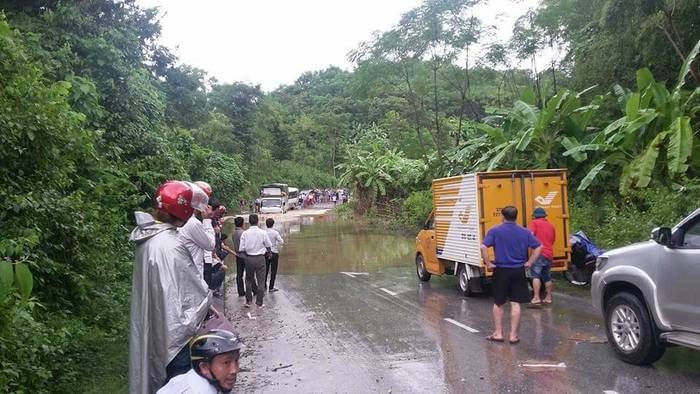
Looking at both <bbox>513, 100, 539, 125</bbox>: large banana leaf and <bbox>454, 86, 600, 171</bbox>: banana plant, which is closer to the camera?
<bbox>454, 86, 600, 171</bbox>: banana plant

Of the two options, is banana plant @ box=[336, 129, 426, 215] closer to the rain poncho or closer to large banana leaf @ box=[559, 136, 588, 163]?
large banana leaf @ box=[559, 136, 588, 163]

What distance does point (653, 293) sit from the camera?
21.3 feet

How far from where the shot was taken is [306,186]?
257 feet

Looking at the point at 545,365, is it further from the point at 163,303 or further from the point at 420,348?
the point at 163,303

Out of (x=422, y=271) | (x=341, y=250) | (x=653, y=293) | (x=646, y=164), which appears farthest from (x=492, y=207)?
(x=341, y=250)

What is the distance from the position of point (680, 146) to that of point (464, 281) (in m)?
5.00

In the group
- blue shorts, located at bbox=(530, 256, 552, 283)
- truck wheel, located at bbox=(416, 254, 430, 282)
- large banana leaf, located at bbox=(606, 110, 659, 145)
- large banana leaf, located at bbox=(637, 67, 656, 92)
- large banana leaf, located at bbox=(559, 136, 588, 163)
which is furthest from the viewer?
large banana leaf, located at bbox=(559, 136, 588, 163)

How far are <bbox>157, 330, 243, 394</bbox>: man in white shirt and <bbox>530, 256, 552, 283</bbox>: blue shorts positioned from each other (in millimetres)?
8978

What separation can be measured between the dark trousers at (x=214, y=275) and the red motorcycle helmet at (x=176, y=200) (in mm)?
6546

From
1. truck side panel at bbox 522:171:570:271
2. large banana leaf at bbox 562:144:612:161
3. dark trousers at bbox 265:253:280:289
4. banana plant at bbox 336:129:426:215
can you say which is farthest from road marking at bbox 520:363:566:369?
banana plant at bbox 336:129:426:215

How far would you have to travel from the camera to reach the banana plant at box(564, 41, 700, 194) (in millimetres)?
12516

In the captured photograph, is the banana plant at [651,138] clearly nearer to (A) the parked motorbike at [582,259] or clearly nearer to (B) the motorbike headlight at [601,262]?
(A) the parked motorbike at [582,259]

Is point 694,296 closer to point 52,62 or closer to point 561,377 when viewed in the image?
point 561,377

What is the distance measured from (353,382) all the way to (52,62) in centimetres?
694
